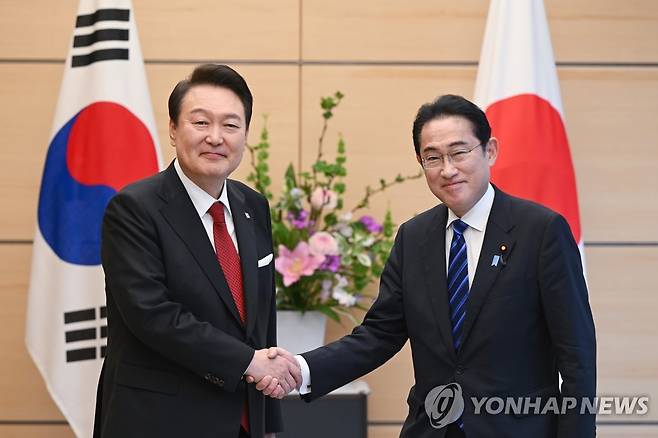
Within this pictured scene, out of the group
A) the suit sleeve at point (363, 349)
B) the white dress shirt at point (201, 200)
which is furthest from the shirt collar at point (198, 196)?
the suit sleeve at point (363, 349)

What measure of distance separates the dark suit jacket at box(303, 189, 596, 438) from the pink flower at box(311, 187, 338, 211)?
1.34 metres

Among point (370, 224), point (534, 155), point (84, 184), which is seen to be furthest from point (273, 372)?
point (534, 155)

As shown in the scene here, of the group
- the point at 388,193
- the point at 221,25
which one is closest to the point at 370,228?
the point at 388,193

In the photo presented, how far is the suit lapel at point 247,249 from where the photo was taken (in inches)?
101

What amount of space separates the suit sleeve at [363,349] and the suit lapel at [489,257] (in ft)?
1.15

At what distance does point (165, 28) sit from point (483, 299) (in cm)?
247

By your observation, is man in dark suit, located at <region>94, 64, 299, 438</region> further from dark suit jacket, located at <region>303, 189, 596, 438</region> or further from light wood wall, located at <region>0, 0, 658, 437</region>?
light wood wall, located at <region>0, 0, 658, 437</region>

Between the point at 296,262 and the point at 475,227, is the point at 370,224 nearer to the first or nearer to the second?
the point at 296,262

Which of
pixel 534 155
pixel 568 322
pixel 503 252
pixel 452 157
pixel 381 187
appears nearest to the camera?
pixel 568 322

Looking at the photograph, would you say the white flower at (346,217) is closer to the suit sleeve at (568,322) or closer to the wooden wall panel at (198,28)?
the wooden wall panel at (198,28)

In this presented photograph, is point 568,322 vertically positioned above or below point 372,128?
below

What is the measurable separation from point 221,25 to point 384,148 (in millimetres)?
964

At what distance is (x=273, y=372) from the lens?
2584mm

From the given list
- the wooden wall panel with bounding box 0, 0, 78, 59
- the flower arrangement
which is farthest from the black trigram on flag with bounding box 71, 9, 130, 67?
the flower arrangement
